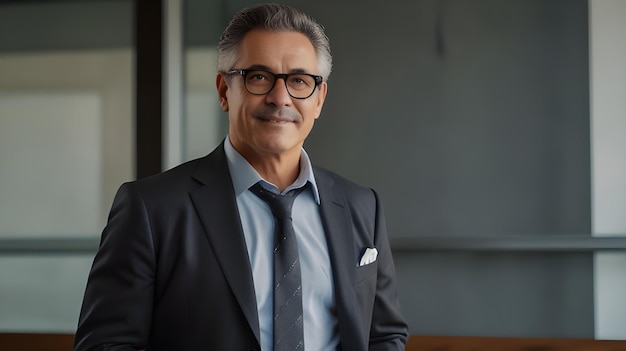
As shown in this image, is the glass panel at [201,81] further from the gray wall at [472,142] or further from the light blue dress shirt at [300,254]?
the light blue dress shirt at [300,254]

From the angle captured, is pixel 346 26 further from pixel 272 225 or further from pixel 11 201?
pixel 272 225

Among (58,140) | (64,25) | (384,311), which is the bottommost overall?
(384,311)

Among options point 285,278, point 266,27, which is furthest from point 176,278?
point 266,27

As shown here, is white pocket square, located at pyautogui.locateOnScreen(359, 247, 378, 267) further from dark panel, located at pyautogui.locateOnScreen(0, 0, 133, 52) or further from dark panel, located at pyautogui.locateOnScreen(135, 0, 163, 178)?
dark panel, located at pyautogui.locateOnScreen(0, 0, 133, 52)

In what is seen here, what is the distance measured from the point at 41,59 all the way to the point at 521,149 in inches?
93.9

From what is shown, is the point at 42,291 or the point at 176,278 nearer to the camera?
the point at 176,278

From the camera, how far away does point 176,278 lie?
1.58m

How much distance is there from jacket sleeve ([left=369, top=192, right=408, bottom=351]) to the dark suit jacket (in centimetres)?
15

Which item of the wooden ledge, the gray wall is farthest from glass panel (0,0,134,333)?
the wooden ledge

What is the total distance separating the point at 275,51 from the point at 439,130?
215 centimetres

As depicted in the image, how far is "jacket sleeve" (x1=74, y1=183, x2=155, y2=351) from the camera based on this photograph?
60.8 inches

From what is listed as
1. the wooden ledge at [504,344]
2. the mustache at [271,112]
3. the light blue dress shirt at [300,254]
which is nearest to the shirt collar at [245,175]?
the light blue dress shirt at [300,254]

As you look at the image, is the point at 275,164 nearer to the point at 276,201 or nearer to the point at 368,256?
the point at 276,201

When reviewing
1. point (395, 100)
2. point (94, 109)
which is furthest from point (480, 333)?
point (94, 109)
